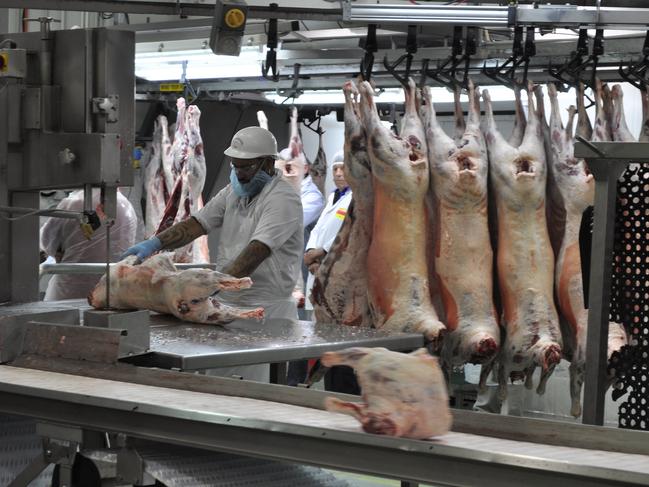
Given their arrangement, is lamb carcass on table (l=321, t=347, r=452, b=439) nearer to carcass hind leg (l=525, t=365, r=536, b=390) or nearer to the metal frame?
the metal frame

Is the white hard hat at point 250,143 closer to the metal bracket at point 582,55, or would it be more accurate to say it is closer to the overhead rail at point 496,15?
the overhead rail at point 496,15

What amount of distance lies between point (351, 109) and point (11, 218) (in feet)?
5.66

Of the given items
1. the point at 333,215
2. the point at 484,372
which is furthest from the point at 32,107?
the point at 333,215

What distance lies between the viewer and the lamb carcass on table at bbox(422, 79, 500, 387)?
16.2 ft

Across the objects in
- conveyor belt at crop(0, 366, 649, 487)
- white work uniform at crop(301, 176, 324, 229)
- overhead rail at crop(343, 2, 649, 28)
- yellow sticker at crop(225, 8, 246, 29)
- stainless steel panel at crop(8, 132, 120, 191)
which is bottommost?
conveyor belt at crop(0, 366, 649, 487)

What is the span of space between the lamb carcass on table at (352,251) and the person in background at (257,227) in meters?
0.41

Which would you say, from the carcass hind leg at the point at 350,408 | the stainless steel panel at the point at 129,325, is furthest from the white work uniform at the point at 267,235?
the carcass hind leg at the point at 350,408

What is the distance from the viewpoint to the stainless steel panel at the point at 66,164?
12.4 feet

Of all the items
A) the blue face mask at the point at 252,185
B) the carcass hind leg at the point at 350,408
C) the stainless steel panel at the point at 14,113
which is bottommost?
the carcass hind leg at the point at 350,408

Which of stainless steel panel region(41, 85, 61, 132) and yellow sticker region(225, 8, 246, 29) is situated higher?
yellow sticker region(225, 8, 246, 29)

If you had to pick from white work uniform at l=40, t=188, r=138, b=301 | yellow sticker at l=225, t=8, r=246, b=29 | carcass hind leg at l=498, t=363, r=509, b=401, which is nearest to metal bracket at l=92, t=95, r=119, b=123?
yellow sticker at l=225, t=8, r=246, b=29

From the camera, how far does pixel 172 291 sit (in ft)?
14.6

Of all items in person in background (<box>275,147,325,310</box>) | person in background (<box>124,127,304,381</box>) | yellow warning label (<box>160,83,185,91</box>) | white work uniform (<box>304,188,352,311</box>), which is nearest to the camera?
person in background (<box>124,127,304,381</box>)

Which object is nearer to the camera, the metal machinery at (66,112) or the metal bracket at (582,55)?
the metal machinery at (66,112)
